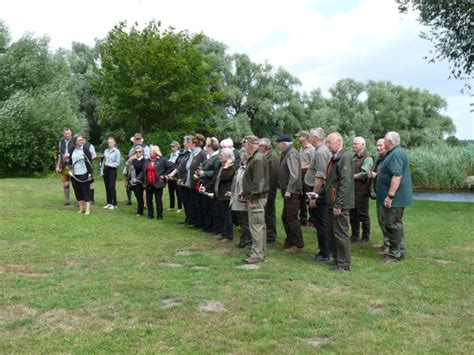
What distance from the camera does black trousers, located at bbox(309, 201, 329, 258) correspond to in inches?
335

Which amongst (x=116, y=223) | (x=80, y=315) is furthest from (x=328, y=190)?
(x=116, y=223)

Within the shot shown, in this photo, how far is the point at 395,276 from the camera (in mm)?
7383

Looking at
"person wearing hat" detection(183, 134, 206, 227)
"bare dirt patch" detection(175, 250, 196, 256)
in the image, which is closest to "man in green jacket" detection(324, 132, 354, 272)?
"bare dirt patch" detection(175, 250, 196, 256)

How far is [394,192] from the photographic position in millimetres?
8109

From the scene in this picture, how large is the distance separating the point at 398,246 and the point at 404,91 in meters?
40.9

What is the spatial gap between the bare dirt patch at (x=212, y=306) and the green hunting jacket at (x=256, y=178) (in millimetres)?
2473

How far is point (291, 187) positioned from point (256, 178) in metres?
0.86

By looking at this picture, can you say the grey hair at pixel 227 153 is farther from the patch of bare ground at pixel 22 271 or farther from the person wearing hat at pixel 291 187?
the patch of bare ground at pixel 22 271

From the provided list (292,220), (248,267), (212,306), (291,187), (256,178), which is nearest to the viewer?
(212,306)

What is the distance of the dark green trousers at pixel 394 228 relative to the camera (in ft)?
27.2

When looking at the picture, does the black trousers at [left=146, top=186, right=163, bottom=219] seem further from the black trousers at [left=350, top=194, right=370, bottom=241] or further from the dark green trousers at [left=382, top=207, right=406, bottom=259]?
the dark green trousers at [left=382, top=207, right=406, bottom=259]

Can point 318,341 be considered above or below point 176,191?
below

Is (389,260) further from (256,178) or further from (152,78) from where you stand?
(152,78)

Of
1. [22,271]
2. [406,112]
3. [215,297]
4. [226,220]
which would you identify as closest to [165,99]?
[406,112]
